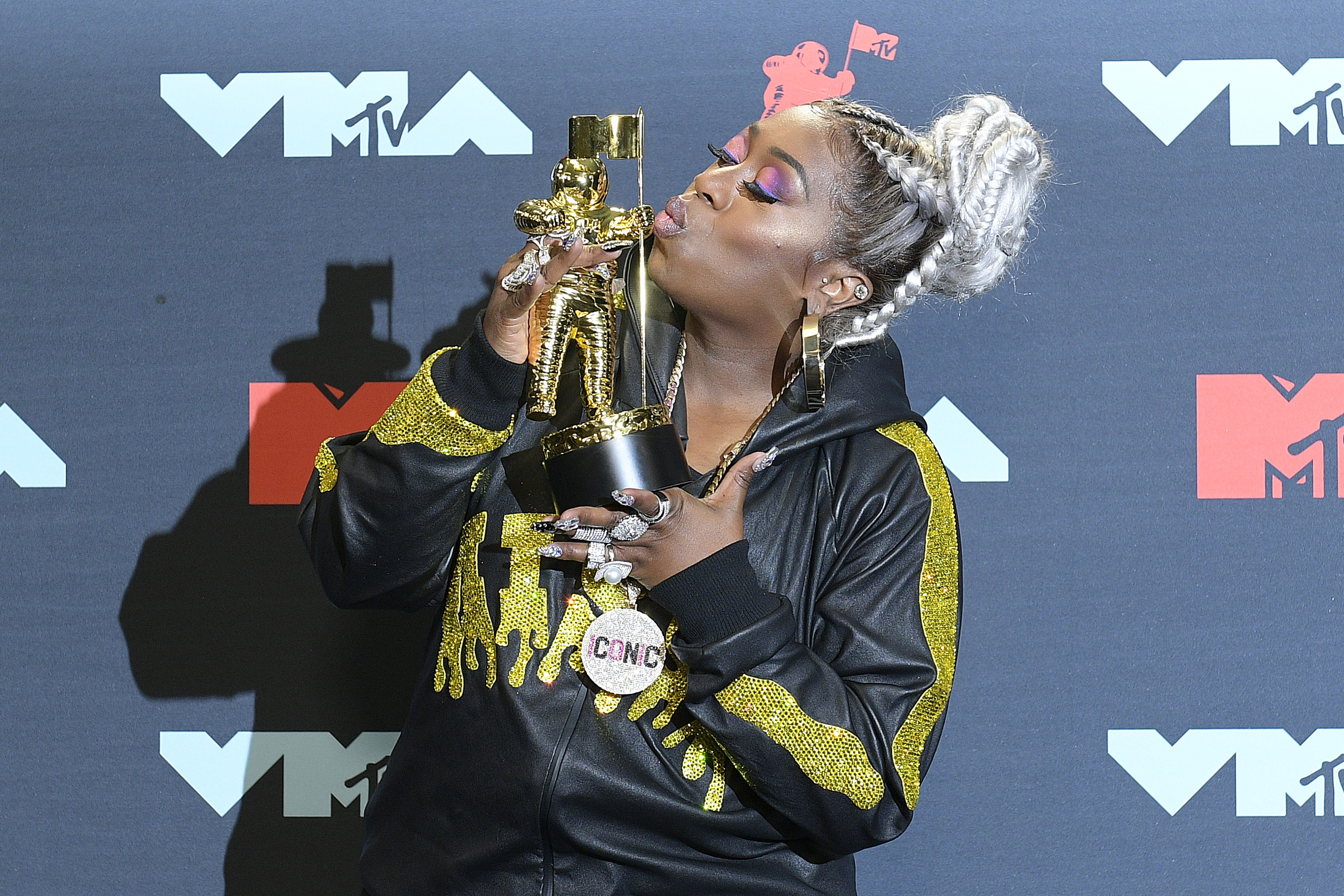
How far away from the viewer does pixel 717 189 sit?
1.02 metres

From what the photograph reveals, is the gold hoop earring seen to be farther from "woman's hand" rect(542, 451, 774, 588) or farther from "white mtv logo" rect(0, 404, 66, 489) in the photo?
"white mtv logo" rect(0, 404, 66, 489)

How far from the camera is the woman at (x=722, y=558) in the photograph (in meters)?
0.92

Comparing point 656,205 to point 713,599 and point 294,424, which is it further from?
point 713,599

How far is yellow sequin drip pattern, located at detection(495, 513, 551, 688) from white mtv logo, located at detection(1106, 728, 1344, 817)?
2.65ft

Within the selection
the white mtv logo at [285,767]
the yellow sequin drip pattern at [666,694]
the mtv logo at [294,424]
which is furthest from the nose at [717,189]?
the white mtv logo at [285,767]

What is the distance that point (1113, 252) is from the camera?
1451 mm

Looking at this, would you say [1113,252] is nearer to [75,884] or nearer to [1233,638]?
[1233,638]

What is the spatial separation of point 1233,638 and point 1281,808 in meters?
0.21

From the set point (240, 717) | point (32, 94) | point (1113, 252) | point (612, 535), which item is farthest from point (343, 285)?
point (1113, 252)

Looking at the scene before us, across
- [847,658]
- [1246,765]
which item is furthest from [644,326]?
[1246,765]

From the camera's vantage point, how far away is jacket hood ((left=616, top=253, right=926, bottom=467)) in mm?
1038

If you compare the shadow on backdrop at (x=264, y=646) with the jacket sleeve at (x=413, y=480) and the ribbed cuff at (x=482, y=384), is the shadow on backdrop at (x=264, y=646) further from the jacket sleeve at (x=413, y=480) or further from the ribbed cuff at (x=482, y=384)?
the ribbed cuff at (x=482, y=384)

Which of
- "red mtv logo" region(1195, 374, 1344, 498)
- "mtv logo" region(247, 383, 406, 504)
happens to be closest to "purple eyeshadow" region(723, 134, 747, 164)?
"mtv logo" region(247, 383, 406, 504)

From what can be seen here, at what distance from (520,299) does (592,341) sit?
6 centimetres
